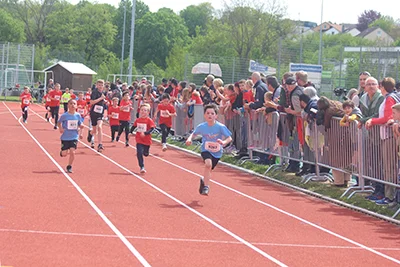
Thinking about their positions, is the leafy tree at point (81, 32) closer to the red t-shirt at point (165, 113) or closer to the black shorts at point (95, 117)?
the black shorts at point (95, 117)

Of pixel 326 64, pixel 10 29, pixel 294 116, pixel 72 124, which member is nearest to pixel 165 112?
pixel 72 124

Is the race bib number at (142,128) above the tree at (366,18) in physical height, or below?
below

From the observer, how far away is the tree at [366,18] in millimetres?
173238

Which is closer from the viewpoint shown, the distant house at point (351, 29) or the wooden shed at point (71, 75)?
the wooden shed at point (71, 75)

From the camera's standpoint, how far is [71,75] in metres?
67.6

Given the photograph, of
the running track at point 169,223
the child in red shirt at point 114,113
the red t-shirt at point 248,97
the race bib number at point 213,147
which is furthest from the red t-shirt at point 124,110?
the race bib number at point 213,147

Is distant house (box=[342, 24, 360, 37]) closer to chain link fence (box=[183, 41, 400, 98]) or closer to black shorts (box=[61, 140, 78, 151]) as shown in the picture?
chain link fence (box=[183, 41, 400, 98])

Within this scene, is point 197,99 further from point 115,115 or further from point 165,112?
point 115,115

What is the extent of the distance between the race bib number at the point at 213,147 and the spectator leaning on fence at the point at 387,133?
2548 millimetres

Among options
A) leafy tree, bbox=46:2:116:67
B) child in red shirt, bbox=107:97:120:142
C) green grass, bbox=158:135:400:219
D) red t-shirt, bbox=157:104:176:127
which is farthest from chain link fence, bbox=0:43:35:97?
green grass, bbox=158:135:400:219

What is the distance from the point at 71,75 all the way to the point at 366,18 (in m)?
117

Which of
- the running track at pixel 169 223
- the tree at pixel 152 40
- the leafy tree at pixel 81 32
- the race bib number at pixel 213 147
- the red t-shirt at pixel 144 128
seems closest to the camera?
the running track at pixel 169 223

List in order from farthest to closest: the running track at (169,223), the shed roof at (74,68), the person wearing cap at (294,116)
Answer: the shed roof at (74,68), the person wearing cap at (294,116), the running track at (169,223)

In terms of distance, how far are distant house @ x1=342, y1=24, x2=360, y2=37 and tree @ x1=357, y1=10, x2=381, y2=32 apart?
4.68 feet
